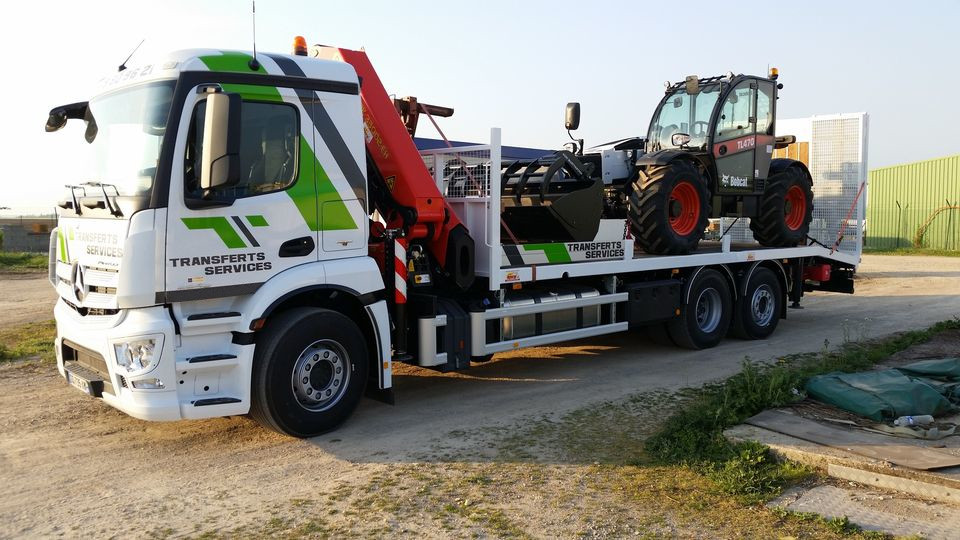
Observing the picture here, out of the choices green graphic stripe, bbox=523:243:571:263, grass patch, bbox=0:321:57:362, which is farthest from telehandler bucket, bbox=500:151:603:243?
grass patch, bbox=0:321:57:362

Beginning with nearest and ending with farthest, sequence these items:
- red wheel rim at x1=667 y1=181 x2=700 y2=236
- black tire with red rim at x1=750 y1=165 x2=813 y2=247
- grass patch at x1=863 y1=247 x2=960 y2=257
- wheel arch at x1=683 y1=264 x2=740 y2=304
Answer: red wheel rim at x1=667 y1=181 x2=700 y2=236 → wheel arch at x1=683 y1=264 x2=740 y2=304 → black tire with red rim at x1=750 y1=165 x2=813 y2=247 → grass patch at x1=863 y1=247 x2=960 y2=257

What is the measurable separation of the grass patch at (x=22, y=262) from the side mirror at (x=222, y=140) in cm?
2049

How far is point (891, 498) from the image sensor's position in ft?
15.2

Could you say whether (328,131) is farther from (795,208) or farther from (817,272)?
(817,272)

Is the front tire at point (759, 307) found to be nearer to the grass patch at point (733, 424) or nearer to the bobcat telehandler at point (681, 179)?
the bobcat telehandler at point (681, 179)

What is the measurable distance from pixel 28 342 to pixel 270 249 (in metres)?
6.27

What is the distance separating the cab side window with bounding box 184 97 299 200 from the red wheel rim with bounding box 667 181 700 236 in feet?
16.7

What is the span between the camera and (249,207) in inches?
217

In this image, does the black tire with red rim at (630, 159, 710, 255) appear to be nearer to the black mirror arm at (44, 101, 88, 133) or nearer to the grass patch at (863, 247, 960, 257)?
the black mirror arm at (44, 101, 88, 133)

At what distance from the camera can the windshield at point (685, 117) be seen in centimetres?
1029

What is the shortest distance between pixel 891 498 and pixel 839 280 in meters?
8.28

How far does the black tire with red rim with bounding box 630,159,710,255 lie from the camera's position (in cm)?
894

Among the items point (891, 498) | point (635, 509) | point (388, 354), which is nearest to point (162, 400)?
point (388, 354)

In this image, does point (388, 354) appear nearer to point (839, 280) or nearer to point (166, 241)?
point (166, 241)
